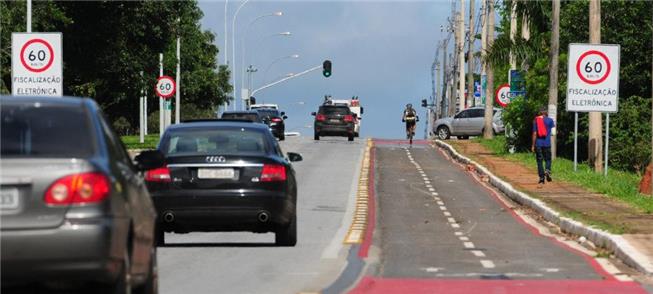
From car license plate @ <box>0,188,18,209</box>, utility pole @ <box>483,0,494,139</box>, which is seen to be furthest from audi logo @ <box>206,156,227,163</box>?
utility pole @ <box>483,0,494,139</box>

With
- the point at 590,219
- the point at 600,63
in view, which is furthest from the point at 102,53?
the point at 590,219

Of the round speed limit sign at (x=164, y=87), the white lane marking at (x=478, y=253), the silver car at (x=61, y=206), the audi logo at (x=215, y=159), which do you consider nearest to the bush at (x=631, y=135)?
the round speed limit sign at (x=164, y=87)

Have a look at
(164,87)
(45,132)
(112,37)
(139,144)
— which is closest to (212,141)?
(45,132)

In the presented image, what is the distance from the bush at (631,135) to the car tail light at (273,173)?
31047mm

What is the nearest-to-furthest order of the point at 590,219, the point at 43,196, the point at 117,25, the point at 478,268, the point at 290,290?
the point at 43,196
the point at 290,290
the point at 478,268
the point at 590,219
the point at 117,25

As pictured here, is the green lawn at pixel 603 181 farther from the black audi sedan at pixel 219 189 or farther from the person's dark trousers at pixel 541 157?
the black audi sedan at pixel 219 189

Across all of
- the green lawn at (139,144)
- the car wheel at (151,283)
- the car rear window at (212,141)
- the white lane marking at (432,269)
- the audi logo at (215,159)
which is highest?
the car rear window at (212,141)

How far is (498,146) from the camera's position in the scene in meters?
59.2

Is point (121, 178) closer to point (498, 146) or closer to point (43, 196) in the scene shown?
point (43, 196)

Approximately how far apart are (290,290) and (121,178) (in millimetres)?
5499

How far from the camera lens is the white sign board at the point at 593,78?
35.8 meters

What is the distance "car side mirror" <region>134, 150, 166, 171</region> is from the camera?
37.4 feet

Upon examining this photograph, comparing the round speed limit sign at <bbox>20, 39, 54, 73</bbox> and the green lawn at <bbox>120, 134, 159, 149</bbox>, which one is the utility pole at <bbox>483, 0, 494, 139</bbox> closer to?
the green lawn at <bbox>120, 134, 159, 149</bbox>

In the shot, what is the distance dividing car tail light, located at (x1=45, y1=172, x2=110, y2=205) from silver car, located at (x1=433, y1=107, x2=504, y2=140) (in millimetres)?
65356
